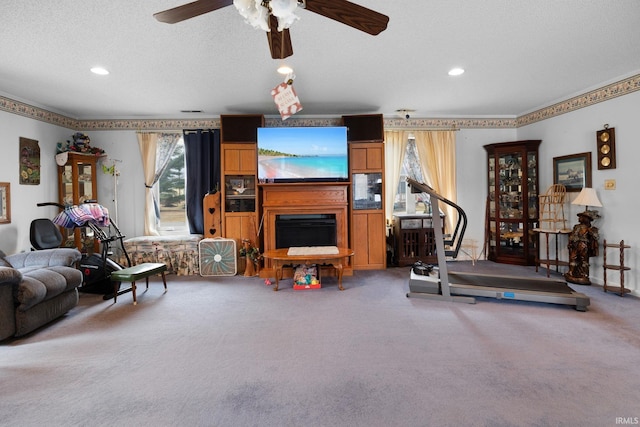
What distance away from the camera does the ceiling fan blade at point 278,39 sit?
189 cm

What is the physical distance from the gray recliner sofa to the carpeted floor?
140 mm

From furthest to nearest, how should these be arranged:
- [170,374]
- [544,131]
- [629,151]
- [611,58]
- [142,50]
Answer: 1. [544,131]
2. [629,151]
3. [611,58]
4. [142,50]
5. [170,374]

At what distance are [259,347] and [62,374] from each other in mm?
1301

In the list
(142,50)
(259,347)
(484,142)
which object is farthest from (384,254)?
(142,50)

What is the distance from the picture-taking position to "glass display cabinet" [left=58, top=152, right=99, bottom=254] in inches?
193

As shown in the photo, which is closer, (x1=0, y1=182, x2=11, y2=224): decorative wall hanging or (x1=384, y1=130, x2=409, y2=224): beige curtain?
(x1=0, y1=182, x2=11, y2=224): decorative wall hanging

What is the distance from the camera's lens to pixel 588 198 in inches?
158

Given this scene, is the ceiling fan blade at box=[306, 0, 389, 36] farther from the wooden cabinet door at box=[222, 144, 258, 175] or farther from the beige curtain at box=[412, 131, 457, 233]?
the beige curtain at box=[412, 131, 457, 233]

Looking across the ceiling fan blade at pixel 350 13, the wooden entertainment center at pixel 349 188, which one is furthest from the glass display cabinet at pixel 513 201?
the ceiling fan blade at pixel 350 13

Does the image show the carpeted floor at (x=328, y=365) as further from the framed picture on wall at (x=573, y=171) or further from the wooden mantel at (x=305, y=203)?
the framed picture on wall at (x=573, y=171)

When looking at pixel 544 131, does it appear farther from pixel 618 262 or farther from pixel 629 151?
pixel 618 262

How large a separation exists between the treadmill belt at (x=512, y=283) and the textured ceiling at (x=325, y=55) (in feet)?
7.71

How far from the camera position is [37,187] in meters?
4.62

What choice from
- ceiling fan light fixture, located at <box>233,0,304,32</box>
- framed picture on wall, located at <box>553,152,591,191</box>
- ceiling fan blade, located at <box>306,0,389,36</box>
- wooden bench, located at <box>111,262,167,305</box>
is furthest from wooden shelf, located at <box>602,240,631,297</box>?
wooden bench, located at <box>111,262,167,305</box>
